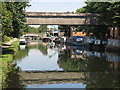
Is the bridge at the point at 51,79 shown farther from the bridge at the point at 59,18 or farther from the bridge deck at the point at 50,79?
the bridge at the point at 59,18

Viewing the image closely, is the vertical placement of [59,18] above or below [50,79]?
above

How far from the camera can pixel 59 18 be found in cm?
4672

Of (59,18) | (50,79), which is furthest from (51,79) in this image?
(59,18)

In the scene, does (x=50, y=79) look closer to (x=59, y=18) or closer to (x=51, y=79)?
(x=51, y=79)

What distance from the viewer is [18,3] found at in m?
29.2

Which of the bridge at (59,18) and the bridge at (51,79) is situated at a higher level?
the bridge at (59,18)

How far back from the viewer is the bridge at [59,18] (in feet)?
152

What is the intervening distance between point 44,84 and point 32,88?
1053mm

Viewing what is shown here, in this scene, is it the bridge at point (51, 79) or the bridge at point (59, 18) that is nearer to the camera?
the bridge at point (51, 79)

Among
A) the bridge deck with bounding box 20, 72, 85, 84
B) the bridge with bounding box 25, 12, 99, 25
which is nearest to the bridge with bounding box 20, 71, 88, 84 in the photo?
the bridge deck with bounding box 20, 72, 85, 84

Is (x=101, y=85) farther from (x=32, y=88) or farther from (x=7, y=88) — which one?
(x=7, y=88)

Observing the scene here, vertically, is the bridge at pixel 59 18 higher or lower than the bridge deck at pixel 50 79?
higher

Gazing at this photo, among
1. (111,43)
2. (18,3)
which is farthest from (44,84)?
(111,43)

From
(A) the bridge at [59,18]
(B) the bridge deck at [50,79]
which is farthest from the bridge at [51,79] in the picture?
(A) the bridge at [59,18]
